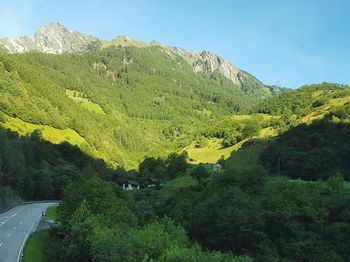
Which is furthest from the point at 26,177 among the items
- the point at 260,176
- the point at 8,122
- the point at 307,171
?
the point at 307,171

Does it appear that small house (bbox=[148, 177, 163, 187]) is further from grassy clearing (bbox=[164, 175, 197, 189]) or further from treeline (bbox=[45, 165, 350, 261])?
treeline (bbox=[45, 165, 350, 261])

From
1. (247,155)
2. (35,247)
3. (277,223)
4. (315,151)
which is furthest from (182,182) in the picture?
(35,247)

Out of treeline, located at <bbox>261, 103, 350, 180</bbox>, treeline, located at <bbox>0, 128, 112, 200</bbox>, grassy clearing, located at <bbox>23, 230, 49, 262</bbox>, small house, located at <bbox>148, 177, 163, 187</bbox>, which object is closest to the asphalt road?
grassy clearing, located at <bbox>23, 230, 49, 262</bbox>

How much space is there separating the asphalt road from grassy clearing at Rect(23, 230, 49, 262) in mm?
776

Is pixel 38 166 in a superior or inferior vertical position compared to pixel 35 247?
superior

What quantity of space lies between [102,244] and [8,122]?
14322cm

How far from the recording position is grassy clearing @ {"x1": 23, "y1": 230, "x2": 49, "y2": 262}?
48.6 meters

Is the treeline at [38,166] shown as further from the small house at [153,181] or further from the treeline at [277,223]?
the treeline at [277,223]

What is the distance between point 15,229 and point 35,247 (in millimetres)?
13111

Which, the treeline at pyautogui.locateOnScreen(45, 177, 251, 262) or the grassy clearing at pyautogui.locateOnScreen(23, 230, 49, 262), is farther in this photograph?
the grassy clearing at pyautogui.locateOnScreen(23, 230, 49, 262)

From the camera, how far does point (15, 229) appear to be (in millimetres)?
64750

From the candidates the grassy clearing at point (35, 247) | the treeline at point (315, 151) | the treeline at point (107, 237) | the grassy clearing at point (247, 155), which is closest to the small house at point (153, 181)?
the grassy clearing at point (247, 155)

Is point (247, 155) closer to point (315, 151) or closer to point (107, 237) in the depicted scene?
point (315, 151)

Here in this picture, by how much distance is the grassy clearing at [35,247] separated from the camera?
159 feet
